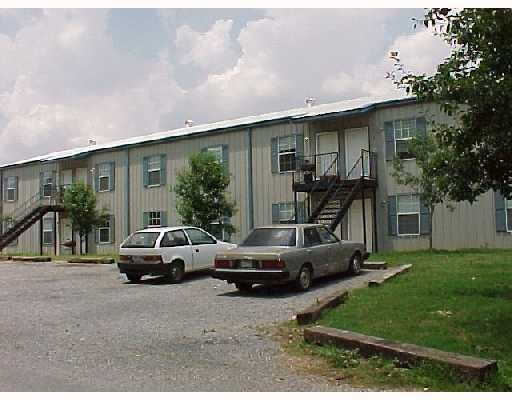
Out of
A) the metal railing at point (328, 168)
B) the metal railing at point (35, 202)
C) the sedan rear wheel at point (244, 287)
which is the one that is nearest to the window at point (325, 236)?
the sedan rear wheel at point (244, 287)

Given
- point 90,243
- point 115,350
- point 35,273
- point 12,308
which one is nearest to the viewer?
point 115,350

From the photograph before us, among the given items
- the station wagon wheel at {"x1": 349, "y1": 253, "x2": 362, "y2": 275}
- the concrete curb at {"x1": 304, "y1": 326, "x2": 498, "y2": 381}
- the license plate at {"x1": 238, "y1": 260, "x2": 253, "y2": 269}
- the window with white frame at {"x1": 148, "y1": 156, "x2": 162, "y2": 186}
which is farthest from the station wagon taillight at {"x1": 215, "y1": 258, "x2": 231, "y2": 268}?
the window with white frame at {"x1": 148, "y1": 156, "x2": 162, "y2": 186}

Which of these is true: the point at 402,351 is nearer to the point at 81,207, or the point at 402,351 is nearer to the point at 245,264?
the point at 245,264

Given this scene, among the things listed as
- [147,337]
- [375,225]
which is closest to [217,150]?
[375,225]

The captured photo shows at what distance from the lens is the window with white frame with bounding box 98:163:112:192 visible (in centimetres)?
3262

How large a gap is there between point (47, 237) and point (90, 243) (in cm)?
375

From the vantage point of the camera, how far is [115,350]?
27.8 feet

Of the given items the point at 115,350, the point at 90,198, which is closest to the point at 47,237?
the point at 90,198

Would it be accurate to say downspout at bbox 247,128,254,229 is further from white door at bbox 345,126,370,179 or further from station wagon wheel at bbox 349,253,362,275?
station wagon wheel at bbox 349,253,362,275

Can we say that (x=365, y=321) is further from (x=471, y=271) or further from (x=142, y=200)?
(x=142, y=200)

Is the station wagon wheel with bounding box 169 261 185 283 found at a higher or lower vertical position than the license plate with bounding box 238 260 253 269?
lower

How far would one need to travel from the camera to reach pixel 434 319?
30.3 feet

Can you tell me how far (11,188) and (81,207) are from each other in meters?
9.92

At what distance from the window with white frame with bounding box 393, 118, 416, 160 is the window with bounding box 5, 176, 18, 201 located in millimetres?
24131
